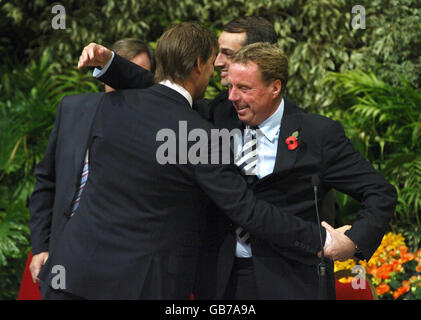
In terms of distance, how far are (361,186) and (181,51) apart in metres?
0.93

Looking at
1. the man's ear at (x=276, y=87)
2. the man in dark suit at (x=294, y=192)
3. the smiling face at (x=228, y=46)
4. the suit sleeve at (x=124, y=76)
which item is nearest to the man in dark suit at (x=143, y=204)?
the man in dark suit at (x=294, y=192)

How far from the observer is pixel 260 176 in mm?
2654

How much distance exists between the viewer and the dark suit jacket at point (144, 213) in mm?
2412

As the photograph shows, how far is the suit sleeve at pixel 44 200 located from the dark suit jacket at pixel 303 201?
685mm

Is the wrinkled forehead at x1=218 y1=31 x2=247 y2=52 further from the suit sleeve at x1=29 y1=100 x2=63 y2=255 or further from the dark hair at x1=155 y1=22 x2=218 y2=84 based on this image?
the suit sleeve at x1=29 y1=100 x2=63 y2=255

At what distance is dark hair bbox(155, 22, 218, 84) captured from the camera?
258cm

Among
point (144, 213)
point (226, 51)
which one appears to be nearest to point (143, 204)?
point (144, 213)

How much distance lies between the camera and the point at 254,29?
139 inches

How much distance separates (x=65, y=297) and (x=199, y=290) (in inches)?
22.3

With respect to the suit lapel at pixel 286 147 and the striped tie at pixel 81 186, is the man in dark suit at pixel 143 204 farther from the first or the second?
the suit lapel at pixel 286 147

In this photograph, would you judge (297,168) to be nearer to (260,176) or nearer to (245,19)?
(260,176)
